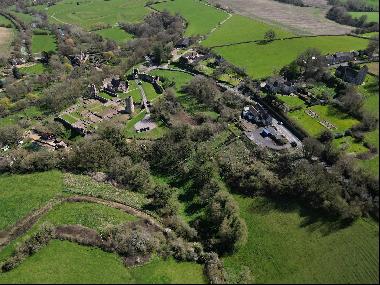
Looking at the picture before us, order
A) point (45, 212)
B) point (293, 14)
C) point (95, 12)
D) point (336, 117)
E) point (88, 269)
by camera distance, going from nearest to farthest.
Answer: point (88, 269)
point (45, 212)
point (336, 117)
point (293, 14)
point (95, 12)

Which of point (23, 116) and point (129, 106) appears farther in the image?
point (23, 116)

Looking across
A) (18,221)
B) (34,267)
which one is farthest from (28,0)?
(34,267)

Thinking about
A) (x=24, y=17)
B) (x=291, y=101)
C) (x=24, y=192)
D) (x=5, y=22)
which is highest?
(x=291, y=101)

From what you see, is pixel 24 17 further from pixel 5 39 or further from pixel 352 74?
pixel 352 74

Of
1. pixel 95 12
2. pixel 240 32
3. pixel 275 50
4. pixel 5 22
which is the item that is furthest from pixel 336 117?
pixel 5 22

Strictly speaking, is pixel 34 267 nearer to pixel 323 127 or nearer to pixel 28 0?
pixel 323 127

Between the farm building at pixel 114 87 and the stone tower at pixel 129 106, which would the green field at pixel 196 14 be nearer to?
the farm building at pixel 114 87
